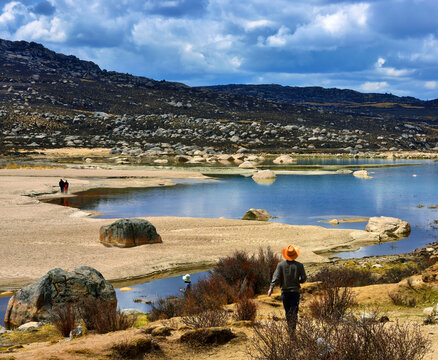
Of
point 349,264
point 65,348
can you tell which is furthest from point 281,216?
point 65,348

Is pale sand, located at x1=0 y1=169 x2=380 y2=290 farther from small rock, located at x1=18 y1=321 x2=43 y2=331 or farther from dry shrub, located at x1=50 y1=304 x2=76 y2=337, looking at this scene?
dry shrub, located at x1=50 y1=304 x2=76 y2=337

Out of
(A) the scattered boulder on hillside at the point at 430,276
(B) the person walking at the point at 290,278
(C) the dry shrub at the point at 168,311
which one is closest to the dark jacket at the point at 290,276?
(B) the person walking at the point at 290,278

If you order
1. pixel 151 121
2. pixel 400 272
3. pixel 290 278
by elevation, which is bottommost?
pixel 400 272

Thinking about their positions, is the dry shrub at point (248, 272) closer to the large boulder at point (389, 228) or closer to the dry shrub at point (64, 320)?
the dry shrub at point (64, 320)

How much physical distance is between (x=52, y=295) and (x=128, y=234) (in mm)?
8383

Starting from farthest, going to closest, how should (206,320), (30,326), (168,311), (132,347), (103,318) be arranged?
(168,311) → (30,326) → (103,318) → (206,320) → (132,347)

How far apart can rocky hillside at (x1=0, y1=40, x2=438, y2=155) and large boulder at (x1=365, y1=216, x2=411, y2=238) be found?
65317 millimetres

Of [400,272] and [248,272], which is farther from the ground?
[248,272]

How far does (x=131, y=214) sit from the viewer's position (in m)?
29.4

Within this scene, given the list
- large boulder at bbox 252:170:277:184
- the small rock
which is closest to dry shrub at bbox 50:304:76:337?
the small rock

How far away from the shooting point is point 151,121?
4712 inches

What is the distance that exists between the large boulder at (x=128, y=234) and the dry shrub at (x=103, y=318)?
9116 mm

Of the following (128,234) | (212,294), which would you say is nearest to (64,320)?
(212,294)

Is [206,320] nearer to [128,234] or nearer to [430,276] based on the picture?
[430,276]
